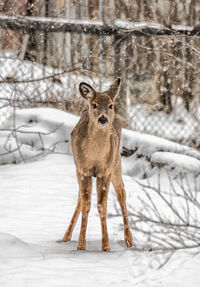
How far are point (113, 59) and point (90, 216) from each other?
3.30 meters

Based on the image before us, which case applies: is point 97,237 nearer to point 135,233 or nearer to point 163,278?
point 135,233

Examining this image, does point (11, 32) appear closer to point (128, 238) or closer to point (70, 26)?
point (70, 26)

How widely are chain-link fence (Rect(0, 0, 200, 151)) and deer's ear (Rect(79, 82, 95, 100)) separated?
10.1 feet

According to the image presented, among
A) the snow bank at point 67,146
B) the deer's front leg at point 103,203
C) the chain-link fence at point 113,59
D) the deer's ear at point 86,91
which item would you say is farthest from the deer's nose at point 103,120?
the chain-link fence at point 113,59

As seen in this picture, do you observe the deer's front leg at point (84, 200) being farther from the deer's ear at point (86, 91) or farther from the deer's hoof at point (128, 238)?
the deer's ear at point (86, 91)

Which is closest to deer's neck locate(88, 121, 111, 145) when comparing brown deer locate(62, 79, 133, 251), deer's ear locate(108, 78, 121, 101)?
brown deer locate(62, 79, 133, 251)

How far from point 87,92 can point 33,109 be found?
A: 4485mm

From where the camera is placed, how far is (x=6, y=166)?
8672 millimetres

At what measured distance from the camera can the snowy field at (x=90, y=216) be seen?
3.93 m

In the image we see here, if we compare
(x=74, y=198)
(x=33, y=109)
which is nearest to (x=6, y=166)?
(x=33, y=109)

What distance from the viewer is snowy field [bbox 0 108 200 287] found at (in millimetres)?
3927

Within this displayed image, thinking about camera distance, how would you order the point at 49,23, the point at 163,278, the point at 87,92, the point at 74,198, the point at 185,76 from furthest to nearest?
the point at 185,76 < the point at 49,23 < the point at 74,198 < the point at 87,92 < the point at 163,278

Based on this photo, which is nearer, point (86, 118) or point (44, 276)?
point (44, 276)

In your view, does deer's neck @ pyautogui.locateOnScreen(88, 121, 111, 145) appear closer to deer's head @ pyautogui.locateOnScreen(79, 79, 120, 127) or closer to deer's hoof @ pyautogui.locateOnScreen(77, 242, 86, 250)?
deer's head @ pyautogui.locateOnScreen(79, 79, 120, 127)
